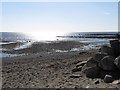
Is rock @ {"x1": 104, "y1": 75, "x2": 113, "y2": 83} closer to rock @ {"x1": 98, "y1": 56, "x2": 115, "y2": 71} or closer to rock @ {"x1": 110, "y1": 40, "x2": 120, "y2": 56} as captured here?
rock @ {"x1": 98, "y1": 56, "x2": 115, "y2": 71}

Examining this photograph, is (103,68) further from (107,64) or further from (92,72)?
(92,72)

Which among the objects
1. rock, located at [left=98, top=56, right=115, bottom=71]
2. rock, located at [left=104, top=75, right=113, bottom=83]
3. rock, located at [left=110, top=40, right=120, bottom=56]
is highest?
rock, located at [left=110, top=40, right=120, bottom=56]

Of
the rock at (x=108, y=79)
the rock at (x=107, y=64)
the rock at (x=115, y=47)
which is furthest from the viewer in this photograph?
the rock at (x=115, y=47)

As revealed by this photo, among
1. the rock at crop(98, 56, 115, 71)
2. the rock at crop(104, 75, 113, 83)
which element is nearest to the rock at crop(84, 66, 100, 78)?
the rock at crop(98, 56, 115, 71)

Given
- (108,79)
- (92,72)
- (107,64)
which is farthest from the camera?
(92,72)

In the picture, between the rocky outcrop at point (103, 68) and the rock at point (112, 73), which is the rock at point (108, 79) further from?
the rock at point (112, 73)

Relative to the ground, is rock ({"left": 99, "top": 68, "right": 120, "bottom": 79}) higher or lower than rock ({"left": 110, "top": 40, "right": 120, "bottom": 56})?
lower

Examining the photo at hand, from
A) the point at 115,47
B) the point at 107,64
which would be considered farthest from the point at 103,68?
the point at 115,47

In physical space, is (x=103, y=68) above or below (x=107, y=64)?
below

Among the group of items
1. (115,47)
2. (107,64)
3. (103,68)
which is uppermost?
(115,47)

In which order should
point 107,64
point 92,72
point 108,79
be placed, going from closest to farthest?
1. point 108,79
2. point 107,64
3. point 92,72

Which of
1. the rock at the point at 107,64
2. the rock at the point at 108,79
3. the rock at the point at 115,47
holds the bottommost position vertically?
the rock at the point at 108,79

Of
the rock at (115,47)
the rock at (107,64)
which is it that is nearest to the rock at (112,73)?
the rock at (107,64)

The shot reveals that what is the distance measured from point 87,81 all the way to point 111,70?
1.82 metres
